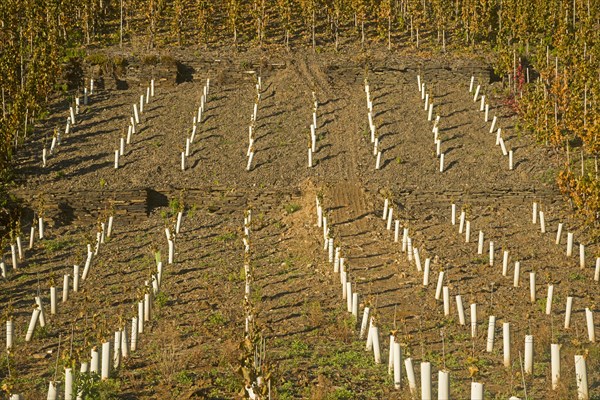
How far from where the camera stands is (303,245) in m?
25.5

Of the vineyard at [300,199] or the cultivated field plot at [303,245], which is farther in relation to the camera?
the vineyard at [300,199]

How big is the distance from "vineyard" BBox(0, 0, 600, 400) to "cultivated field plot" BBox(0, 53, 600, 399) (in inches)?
3.7

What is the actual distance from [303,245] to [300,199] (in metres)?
4.11

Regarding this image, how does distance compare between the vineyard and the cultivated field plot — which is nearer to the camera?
the cultivated field plot

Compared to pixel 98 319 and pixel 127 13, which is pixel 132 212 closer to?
pixel 98 319

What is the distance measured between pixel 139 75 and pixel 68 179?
10388mm

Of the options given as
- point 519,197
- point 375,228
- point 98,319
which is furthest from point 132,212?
point 519,197

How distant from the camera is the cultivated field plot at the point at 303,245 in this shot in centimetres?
1566

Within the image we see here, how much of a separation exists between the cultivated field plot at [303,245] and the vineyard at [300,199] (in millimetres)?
95

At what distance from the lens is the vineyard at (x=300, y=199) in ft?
53.3

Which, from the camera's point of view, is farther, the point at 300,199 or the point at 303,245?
the point at 300,199

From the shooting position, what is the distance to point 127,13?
50062 mm

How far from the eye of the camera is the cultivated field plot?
15656 millimetres

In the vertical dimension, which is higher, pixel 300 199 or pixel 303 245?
pixel 303 245
